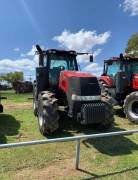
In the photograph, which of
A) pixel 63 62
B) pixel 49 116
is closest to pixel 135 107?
pixel 63 62

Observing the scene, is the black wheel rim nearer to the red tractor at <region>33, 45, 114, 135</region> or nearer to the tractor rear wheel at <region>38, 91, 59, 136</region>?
the red tractor at <region>33, 45, 114, 135</region>

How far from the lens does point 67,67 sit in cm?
1026

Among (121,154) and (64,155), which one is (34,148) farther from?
(121,154)

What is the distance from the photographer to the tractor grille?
7574 mm

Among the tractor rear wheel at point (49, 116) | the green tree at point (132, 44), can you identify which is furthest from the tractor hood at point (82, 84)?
the green tree at point (132, 44)

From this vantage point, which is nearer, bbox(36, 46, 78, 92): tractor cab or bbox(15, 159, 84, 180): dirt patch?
bbox(15, 159, 84, 180): dirt patch

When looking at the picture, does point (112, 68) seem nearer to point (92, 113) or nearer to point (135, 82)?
point (135, 82)

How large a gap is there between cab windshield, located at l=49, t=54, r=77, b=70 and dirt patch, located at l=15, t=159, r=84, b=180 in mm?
4477

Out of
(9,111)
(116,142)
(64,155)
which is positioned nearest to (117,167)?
(64,155)

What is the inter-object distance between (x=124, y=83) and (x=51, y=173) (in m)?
6.86

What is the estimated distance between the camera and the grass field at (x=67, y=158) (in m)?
5.67

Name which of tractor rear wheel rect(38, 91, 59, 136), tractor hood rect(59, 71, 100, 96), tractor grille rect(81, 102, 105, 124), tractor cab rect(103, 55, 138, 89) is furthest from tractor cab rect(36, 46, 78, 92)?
tractor cab rect(103, 55, 138, 89)

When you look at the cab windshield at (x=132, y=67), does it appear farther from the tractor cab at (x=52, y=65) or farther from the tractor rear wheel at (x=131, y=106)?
the tractor cab at (x=52, y=65)

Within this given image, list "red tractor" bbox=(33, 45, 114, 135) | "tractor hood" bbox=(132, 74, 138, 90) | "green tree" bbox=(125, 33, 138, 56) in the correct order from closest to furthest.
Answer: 1. "red tractor" bbox=(33, 45, 114, 135)
2. "tractor hood" bbox=(132, 74, 138, 90)
3. "green tree" bbox=(125, 33, 138, 56)
